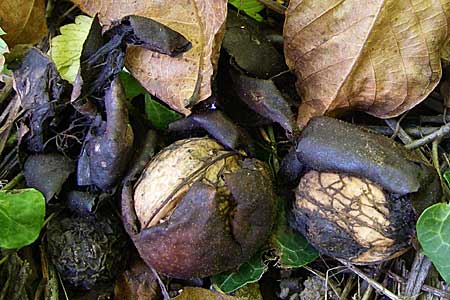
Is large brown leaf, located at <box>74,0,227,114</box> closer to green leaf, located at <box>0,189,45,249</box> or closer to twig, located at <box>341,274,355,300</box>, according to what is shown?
green leaf, located at <box>0,189,45,249</box>

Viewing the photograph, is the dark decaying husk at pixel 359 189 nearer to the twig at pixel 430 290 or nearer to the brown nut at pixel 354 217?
the brown nut at pixel 354 217

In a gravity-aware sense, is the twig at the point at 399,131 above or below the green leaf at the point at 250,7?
below

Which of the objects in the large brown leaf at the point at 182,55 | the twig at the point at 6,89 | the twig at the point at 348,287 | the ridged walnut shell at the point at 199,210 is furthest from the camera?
the twig at the point at 6,89

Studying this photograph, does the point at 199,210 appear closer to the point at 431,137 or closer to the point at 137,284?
the point at 137,284

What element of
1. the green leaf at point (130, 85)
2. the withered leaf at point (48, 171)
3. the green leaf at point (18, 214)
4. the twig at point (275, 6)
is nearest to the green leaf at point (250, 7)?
the twig at point (275, 6)

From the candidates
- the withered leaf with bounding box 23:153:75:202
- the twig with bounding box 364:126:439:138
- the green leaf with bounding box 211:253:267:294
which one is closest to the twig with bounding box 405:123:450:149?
the twig with bounding box 364:126:439:138
